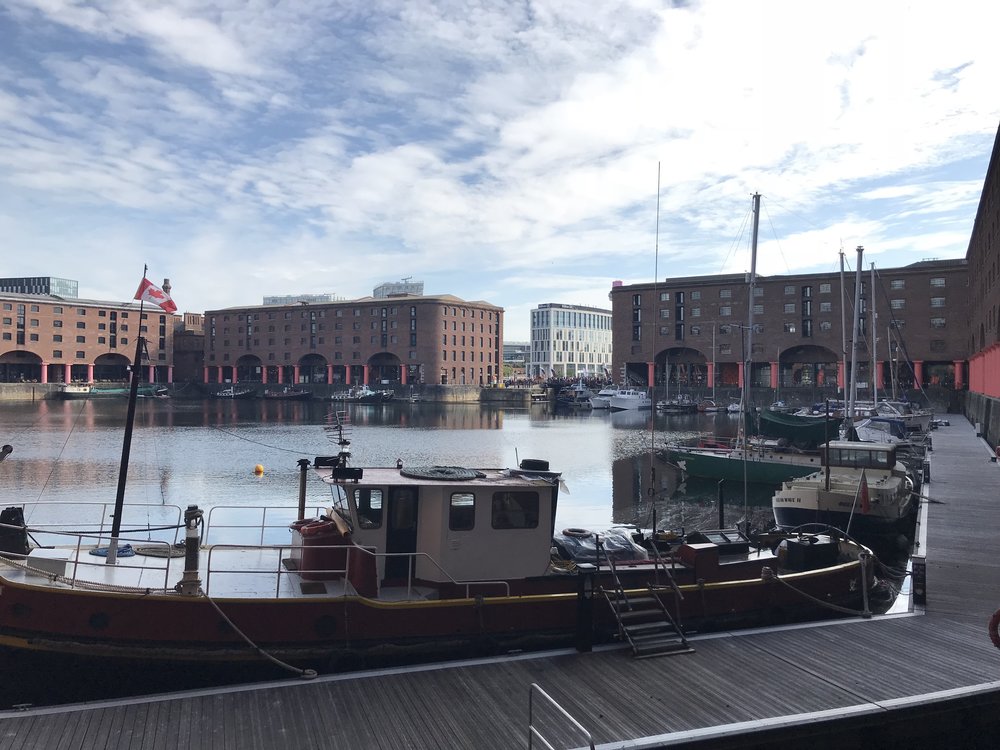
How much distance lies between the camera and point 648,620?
42.5ft

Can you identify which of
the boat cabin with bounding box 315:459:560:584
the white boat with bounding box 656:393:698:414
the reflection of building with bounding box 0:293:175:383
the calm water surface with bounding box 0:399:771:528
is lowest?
the calm water surface with bounding box 0:399:771:528

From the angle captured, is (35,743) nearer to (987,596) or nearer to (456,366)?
(987,596)

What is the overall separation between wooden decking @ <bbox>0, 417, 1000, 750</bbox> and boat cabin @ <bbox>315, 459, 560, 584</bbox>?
1831 mm

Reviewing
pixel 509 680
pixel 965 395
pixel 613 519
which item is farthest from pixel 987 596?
pixel 965 395

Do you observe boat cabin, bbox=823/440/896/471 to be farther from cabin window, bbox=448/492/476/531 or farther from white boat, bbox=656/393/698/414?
white boat, bbox=656/393/698/414

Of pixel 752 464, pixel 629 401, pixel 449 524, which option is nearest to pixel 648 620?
pixel 449 524

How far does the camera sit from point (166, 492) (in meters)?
38.4

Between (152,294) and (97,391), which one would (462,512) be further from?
(97,391)

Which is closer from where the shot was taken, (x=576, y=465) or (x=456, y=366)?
(x=576, y=465)

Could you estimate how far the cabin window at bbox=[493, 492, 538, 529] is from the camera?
513 inches

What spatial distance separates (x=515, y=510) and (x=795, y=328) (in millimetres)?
102261

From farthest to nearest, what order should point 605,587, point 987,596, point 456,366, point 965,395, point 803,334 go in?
point 456,366 < point 803,334 < point 965,395 < point 987,596 < point 605,587

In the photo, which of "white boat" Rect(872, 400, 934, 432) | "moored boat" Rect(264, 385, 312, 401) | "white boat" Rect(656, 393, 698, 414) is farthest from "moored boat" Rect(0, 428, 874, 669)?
"moored boat" Rect(264, 385, 312, 401)

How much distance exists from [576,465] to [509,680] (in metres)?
41.8
